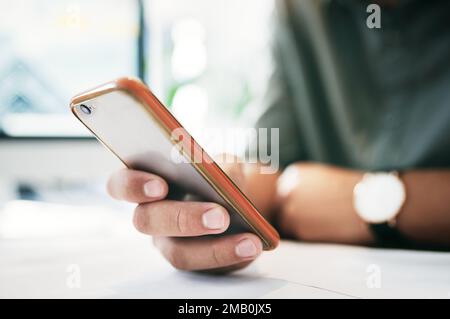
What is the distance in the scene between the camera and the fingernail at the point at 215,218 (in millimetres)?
321

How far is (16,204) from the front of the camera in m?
0.85

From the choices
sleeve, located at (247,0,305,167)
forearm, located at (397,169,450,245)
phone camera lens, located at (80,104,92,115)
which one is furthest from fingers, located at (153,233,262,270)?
sleeve, located at (247,0,305,167)

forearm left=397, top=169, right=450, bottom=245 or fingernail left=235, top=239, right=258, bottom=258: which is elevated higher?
forearm left=397, top=169, right=450, bottom=245

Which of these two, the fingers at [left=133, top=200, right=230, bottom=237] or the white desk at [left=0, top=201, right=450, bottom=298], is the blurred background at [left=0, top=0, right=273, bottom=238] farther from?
the fingers at [left=133, top=200, right=230, bottom=237]

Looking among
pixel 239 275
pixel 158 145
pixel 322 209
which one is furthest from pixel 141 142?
pixel 322 209

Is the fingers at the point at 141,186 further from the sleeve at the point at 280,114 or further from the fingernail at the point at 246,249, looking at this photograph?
the sleeve at the point at 280,114

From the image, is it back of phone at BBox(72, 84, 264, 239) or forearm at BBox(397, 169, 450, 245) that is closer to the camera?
back of phone at BBox(72, 84, 264, 239)

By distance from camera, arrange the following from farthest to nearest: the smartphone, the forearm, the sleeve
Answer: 1. the sleeve
2. the forearm
3. the smartphone

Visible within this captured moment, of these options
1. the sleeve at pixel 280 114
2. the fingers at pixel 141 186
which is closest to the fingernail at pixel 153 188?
the fingers at pixel 141 186

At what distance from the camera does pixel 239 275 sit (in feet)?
1.23

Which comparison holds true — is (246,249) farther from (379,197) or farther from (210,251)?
(379,197)

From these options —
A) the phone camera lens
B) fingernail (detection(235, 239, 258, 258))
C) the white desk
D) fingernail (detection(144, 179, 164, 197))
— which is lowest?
the white desk

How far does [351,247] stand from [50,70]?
0.58 meters

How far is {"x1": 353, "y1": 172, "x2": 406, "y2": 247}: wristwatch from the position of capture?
1.66 feet
